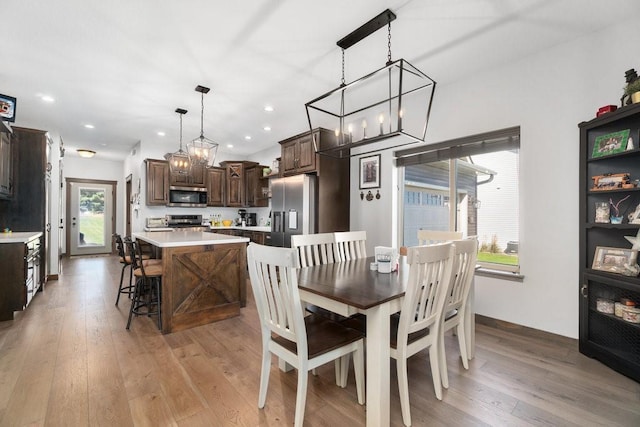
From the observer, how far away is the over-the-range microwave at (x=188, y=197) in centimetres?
628

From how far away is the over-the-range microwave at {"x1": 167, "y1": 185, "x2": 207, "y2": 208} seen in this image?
6.28 metres

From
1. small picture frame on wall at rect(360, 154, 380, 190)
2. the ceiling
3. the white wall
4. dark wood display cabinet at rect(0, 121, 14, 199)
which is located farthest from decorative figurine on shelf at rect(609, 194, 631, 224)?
dark wood display cabinet at rect(0, 121, 14, 199)

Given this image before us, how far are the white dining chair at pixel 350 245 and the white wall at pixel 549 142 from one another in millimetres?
1384

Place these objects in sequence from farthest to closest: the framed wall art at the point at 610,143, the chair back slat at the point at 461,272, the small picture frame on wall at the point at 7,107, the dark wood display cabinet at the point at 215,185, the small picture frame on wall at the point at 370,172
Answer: the dark wood display cabinet at the point at 215,185
the small picture frame on wall at the point at 370,172
the small picture frame on wall at the point at 7,107
the framed wall art at the point at 610,143
the chair back slat at the point at 461,272

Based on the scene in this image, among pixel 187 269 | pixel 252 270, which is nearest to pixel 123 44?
pixel 187 269

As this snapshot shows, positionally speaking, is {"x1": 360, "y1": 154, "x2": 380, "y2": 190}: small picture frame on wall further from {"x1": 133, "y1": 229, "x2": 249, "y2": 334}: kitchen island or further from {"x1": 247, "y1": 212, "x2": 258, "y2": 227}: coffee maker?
{"x1": 247, "y1": 212, "x2": 258, "y2": 227}: coffee maker

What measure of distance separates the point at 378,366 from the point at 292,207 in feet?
11.0

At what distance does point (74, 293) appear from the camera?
13.7 feet

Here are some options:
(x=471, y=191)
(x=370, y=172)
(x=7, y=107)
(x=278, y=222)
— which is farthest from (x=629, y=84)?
(x=7, y=107)

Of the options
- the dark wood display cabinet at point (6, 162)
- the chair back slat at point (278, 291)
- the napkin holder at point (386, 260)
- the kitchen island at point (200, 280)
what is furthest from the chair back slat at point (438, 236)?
the dark wood display cabinet at point (6, 162)

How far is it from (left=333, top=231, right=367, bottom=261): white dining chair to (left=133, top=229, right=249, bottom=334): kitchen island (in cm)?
125

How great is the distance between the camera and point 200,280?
10.2 ft

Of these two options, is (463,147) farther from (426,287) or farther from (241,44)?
(241,44)

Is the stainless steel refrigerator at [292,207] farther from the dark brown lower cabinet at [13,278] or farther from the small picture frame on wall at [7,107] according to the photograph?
the small picture frame on wall at [7,107]
